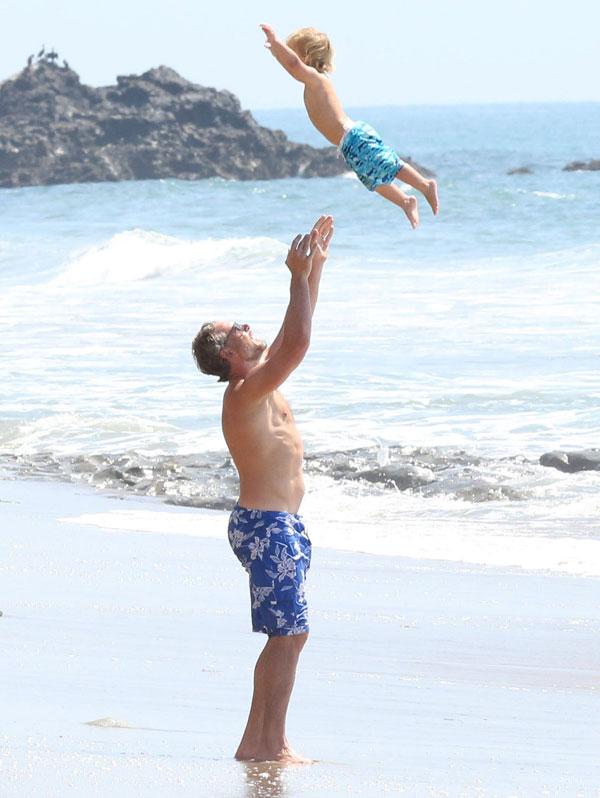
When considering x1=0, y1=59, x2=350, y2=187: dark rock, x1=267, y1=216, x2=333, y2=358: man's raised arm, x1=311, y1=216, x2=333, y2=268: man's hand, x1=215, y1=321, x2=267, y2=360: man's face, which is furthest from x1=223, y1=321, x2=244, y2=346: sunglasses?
x1=0, y1=59, x2=350, y2=187: dark rock

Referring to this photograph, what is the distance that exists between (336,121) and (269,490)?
155cm

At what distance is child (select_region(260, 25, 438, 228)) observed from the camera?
540 centimetres

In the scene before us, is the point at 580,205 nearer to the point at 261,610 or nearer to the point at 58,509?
the point at 58,509

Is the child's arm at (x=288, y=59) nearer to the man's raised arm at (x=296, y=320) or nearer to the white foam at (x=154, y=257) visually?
the man's raised arm at (x=296, y=320)

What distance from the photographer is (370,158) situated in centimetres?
546

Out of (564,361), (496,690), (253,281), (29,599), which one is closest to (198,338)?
(496,690)

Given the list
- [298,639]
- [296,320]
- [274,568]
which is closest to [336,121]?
[296,320]

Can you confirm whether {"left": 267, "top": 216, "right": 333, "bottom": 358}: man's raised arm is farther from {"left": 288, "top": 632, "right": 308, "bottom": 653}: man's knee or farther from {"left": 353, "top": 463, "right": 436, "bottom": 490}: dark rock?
{"left": 353, "top": 463, "right": 436, "bottom": 490}: dark rock

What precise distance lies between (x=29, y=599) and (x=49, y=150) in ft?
227

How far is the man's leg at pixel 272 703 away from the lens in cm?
452

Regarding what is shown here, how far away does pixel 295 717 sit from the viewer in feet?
16.8

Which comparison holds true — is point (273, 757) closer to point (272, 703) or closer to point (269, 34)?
point (272, 703)

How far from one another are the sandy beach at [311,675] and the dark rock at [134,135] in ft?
202

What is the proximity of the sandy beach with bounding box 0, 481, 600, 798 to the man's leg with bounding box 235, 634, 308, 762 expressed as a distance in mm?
90
